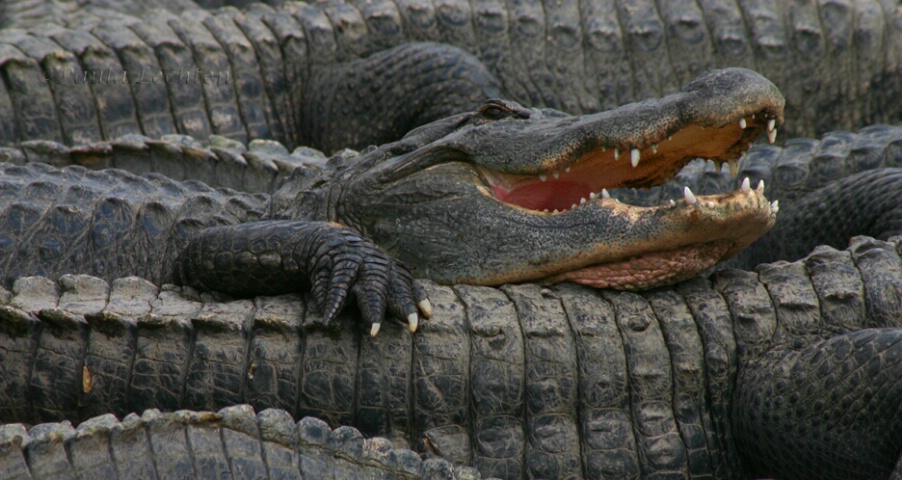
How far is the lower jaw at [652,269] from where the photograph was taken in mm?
2934

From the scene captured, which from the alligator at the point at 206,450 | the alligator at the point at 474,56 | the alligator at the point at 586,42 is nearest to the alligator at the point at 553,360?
the alligator at the point at 206,450

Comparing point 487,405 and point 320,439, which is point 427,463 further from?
point 487,405

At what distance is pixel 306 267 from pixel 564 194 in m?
0.75

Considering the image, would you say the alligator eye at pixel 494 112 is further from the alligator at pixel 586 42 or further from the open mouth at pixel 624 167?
the alligator at pixel 586 42

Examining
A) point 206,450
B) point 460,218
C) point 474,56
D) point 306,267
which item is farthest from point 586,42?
point 206,450

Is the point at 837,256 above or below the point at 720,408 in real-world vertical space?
above

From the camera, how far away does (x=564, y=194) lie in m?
3.22

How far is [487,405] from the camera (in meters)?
2.76

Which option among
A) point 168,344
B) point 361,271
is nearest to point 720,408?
point 361,271

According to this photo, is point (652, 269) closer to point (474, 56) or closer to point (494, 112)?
point (494, 112)

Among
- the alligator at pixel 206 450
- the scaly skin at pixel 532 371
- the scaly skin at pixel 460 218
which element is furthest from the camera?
the scaly skin at pixel 460 218

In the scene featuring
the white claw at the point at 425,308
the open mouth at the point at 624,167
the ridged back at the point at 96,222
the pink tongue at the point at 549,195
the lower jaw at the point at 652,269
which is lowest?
the ridged back at the point at 96,222

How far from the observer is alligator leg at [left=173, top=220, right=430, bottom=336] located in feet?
8.98

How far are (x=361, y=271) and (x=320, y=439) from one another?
0.58 m
